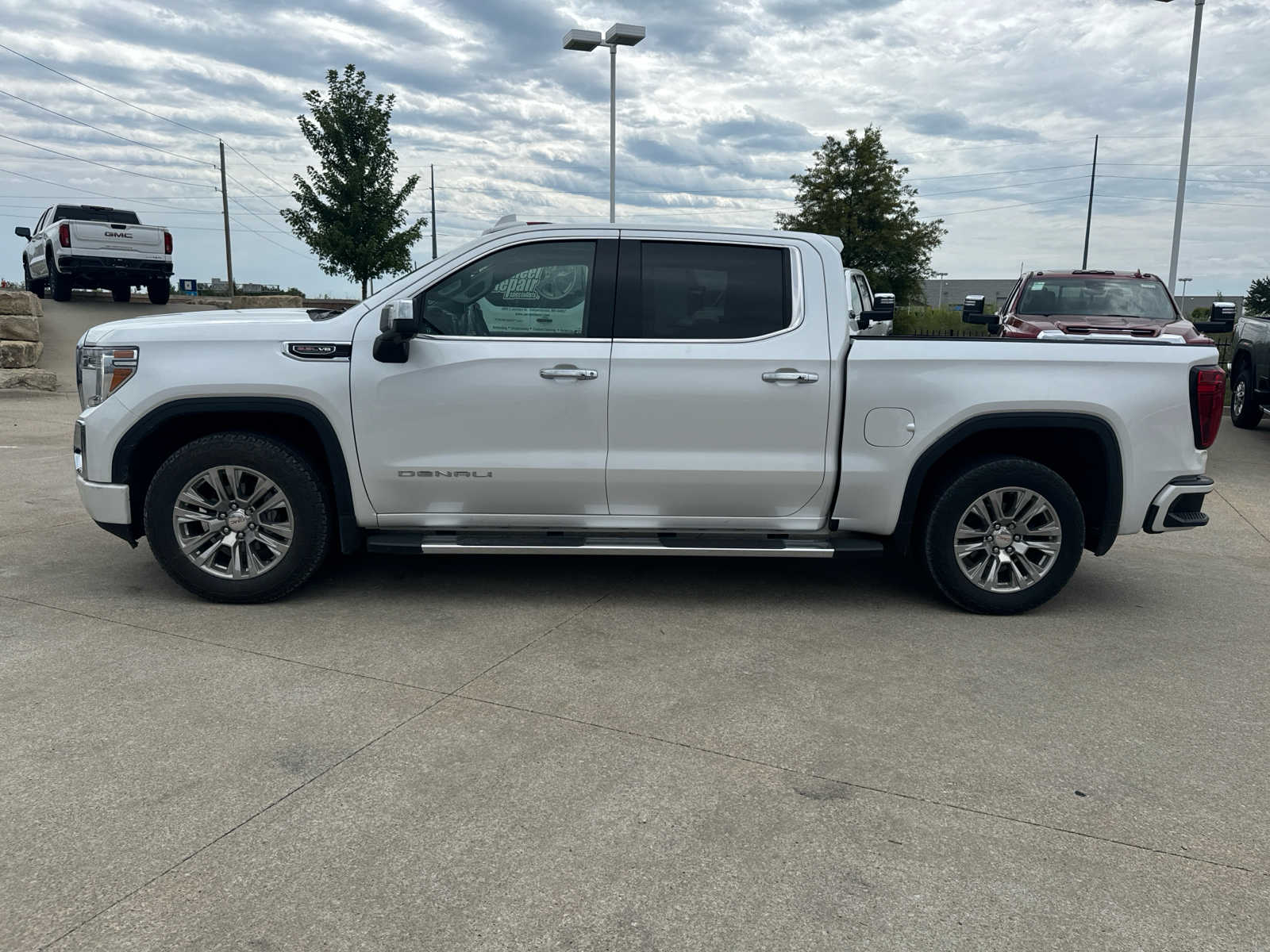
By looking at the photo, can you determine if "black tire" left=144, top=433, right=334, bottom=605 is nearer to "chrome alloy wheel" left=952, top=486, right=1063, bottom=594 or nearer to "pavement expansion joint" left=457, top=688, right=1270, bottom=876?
"pavement expansion joint" left=457, top=688, right=1270, bottom=876

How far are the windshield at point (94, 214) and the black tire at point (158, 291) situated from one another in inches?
55.8

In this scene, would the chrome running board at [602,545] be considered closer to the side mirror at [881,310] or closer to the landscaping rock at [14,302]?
the side mirror at [881,310]

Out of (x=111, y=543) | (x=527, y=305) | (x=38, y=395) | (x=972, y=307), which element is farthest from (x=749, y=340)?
(x=38, y=395)

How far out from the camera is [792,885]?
9.09 feet

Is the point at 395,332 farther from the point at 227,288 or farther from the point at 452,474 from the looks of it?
the point at 227,288

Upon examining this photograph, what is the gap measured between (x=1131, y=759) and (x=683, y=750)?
161cm

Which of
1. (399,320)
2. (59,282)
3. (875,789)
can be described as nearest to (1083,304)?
(399,320)

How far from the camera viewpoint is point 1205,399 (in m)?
5.04

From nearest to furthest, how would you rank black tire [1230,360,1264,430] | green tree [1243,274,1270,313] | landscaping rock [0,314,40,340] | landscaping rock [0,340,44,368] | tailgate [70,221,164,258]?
black tire [1230,360,1264,430] < landscaping rock [0,340,44,368] < landscaping rock [0,314,40,340] < tailgate [70,221,164,258] < green tree [1243,274,1270,313]

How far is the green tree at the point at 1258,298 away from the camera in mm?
50000

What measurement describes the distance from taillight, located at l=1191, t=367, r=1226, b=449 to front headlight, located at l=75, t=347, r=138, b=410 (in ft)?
17.3

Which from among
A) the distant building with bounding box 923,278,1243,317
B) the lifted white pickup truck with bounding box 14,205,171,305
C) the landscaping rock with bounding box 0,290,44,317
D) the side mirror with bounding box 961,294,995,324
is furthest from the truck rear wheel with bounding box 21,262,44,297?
the distant building with bounding box 923,278,1243,317

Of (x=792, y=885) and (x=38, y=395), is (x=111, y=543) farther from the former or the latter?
(x=38, y=395)

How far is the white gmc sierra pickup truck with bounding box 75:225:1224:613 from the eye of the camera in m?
4.98
